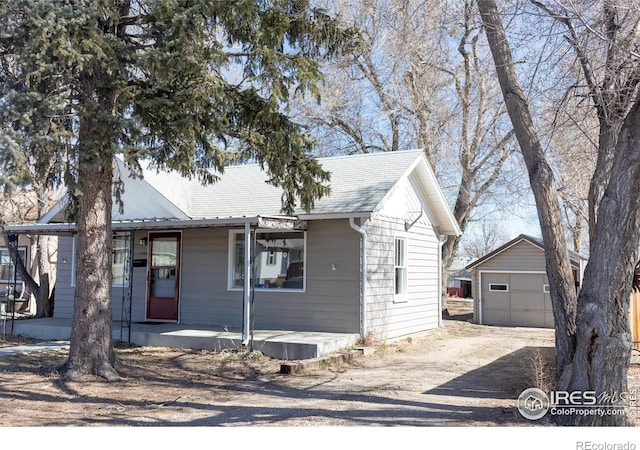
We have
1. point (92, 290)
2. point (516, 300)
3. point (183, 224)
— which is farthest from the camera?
point (516, 300)

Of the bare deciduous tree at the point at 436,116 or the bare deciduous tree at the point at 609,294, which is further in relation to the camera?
the bare deciduous tree at the point at 436,116

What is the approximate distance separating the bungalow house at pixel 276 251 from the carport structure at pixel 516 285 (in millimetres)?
4138

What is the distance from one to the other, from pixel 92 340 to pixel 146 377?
1052 mm

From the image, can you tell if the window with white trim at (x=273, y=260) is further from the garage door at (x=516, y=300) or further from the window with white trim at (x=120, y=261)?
the garage door at (x=516, y=300)

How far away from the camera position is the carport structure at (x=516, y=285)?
18.5 meters

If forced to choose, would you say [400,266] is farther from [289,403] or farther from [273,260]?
[289,403]

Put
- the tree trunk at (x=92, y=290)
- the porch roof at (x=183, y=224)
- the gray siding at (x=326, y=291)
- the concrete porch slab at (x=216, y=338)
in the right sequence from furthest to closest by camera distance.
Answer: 1. the gray siding at (x=326, y=291)
2. the porch roof at (x=183, y=224)
3. the concrete porch slab at (x=216, y=338)
4. the tree trunk at (x=92, y=290)

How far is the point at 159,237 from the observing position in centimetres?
1447

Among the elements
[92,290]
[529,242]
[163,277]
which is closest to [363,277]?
[163,277]

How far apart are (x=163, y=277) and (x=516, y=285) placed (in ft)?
37.0

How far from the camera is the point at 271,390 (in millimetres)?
8305

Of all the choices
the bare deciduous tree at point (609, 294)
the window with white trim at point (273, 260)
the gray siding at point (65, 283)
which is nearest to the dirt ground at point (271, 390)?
the bare deciduous tree at point (609, 294)

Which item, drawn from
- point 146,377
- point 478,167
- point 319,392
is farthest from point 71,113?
point 478,167

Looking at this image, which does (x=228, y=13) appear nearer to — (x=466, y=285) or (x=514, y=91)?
(x=514, y=91)
